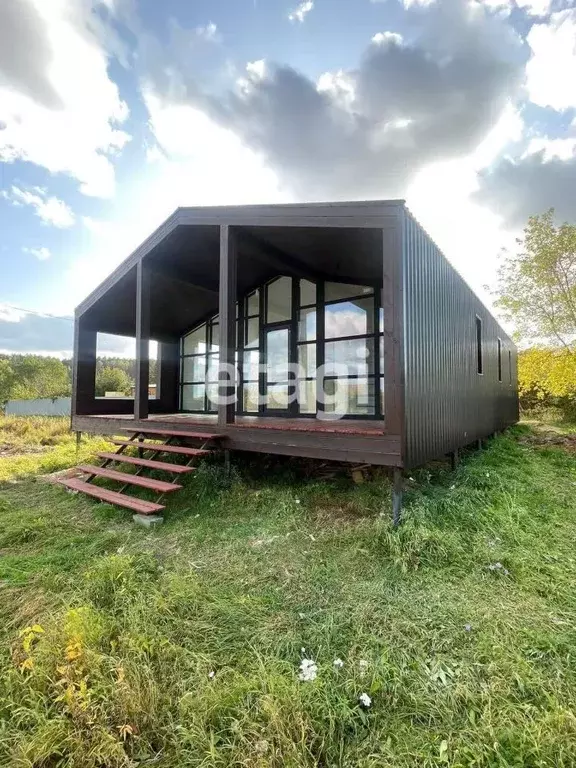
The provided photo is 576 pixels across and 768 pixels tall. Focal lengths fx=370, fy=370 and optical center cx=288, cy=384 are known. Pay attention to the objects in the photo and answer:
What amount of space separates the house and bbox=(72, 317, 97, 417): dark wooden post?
29 mm

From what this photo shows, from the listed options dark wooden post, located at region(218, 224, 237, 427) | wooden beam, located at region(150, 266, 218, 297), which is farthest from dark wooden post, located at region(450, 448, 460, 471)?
wooden beam, located at region(150, 266, 218, 297)

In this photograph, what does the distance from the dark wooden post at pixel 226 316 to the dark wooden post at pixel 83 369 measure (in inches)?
174

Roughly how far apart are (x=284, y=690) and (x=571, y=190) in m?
14.1

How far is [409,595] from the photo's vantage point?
2500 millimetres

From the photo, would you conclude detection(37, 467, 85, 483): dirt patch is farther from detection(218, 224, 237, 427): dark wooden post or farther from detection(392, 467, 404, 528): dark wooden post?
detection(392, 467, 404, 528): dark wooden post

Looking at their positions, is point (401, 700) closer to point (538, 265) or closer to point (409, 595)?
point (409, 595)

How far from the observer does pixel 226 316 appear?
496 centimetres

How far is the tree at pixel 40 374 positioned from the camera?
93.3 feet

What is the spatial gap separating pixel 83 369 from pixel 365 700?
8132 mm

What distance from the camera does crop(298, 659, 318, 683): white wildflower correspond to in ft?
5.83

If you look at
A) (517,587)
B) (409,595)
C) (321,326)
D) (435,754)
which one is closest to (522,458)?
(321,326)

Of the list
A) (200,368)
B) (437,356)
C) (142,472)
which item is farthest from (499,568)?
(200,368)

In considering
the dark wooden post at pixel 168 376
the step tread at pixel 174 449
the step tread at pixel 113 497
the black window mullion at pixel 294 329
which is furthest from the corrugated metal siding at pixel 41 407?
the black window mullion at pixel 294 329

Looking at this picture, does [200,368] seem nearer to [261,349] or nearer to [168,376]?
[168,376]
